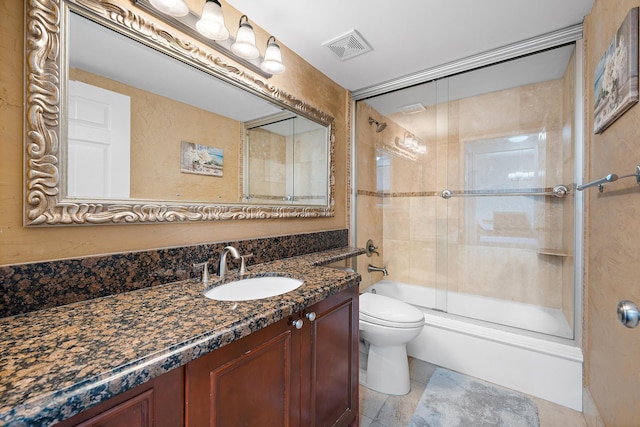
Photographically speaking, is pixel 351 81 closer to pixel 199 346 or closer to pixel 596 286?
pixel 596 286

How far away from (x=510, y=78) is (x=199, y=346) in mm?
2682

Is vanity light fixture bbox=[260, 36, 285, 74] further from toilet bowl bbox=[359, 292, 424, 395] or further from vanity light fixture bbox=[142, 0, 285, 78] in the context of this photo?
toilet bowl bbox=[359, 292, 424, 395]

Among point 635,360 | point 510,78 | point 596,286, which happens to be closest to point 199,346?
point 635,360

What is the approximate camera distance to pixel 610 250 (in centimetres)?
120

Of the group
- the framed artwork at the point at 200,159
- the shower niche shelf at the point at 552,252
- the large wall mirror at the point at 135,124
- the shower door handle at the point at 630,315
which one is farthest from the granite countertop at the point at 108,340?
the shower niche shelf at the point at 552,252

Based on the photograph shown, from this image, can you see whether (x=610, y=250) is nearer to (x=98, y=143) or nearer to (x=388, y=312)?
(x=388, y=312)

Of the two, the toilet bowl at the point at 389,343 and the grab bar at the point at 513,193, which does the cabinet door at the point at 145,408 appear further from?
the grab bar at the point at 513,193

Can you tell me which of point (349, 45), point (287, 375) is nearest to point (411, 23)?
point (349, 45)

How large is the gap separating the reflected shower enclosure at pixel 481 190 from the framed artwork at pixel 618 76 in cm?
60

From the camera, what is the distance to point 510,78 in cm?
213

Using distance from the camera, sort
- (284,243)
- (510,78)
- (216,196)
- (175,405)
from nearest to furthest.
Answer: (175,405) < (216,196) < (284,243) < (510,78)

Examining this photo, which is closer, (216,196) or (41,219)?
(41,219)

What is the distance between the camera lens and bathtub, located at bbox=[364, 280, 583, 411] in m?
1.62

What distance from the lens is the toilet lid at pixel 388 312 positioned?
65.8 inches
